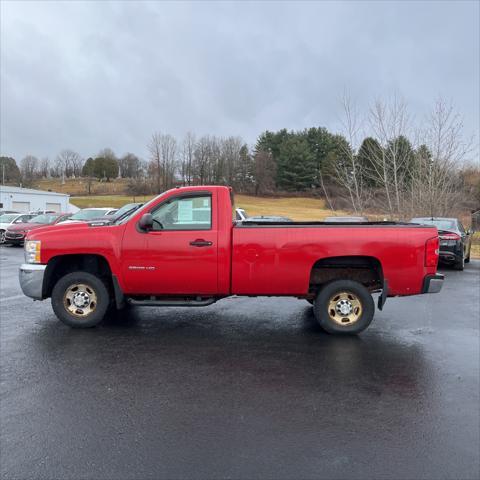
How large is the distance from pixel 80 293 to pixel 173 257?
1.45m

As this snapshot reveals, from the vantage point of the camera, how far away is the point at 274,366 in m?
4.69

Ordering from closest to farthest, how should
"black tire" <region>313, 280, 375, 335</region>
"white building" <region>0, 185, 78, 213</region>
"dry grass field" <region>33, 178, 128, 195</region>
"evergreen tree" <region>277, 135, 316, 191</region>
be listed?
"black tire" <region>313, 280, 375, 335</region> < "white building" <region>0, 185, 78, 213</region> < "evergreen tree" <region>277, 135, 316, 191</region> < "dry grass field" <region>33, 178, 128, 195</region>

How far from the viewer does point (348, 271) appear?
6133 millimetres

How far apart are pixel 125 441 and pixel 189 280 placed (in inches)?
108

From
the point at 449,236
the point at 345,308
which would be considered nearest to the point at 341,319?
the point at 345,308

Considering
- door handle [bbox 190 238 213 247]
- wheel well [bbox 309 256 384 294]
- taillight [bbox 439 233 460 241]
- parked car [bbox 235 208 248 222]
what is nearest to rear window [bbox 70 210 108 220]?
parked car [bbox 235 208 248 222]

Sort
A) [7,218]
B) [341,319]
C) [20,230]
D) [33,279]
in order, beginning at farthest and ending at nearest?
1. [7,218]
2. [20,230]
3. [33,279]
4. [341,319]

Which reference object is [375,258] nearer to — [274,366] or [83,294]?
[274,366]

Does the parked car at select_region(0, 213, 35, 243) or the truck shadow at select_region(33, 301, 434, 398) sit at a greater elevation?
the parked car at select_region(0, 213, 35, 243)

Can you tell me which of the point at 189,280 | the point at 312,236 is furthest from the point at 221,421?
the point at 312,236

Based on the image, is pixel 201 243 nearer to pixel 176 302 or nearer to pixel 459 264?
pixel 176 302

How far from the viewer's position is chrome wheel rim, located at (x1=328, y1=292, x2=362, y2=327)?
5801mm

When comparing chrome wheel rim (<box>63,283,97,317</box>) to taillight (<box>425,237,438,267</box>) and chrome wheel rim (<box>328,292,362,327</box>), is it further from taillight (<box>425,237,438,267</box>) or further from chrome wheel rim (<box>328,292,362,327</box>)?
taillight (<box>425,237,438,267</box>)

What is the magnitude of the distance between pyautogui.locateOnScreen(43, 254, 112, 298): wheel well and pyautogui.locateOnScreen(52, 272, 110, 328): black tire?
228 mm
